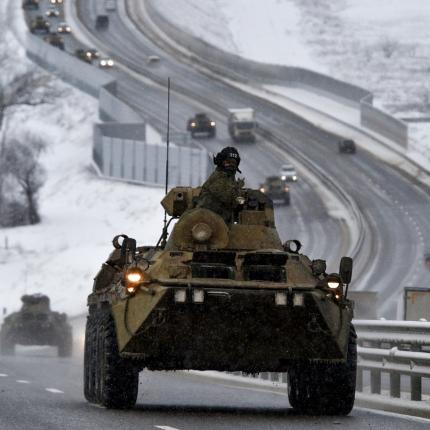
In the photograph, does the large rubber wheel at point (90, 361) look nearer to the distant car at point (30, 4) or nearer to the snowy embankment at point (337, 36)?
the snowy embankment at point (337, 36)

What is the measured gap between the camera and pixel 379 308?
64250mm

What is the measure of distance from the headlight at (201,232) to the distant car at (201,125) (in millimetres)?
81974

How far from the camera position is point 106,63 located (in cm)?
11625

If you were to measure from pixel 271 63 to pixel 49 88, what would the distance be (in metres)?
16.5

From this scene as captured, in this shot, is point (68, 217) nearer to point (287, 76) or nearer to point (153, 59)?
point (287, 76)

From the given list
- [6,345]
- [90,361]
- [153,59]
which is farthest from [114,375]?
[153,59]

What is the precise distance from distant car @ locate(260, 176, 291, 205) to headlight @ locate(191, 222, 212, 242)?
6729 cm

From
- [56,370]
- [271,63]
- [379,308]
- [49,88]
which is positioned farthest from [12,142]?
[56,370]

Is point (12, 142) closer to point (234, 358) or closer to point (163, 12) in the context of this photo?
point (163, 12)

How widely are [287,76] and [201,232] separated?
322 ft

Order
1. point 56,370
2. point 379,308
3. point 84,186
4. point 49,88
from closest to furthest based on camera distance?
point 56,370, point 379,308, point 84,186, point 49,88

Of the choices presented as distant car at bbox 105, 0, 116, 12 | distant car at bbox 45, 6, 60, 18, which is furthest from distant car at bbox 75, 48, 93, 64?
distant car at bbox 105, 0, 116, 12

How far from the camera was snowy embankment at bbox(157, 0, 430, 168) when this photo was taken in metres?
128

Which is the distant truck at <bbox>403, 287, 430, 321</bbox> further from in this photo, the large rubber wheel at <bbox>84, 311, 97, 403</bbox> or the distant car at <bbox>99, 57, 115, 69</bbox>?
the distant car at <bbox>99, 57, 115, 69</bbox>
